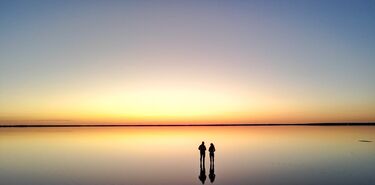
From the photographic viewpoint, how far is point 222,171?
2428 cm

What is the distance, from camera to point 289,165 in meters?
27.0

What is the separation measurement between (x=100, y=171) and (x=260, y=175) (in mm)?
10510

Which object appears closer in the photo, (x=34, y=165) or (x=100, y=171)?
(x=100, y=171)

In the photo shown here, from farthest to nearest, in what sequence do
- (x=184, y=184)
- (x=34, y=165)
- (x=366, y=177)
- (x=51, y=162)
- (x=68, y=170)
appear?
1. (x=51, y=162)
2. (x=34, y=165)
3. (x=68, y=170)
4. (x=366, y=177)
5. (x=184, y=184)

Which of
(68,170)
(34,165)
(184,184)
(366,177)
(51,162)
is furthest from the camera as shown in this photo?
(51,162)

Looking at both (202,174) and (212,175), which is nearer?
(212,175)

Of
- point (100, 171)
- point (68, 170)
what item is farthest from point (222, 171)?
point (68, 170)

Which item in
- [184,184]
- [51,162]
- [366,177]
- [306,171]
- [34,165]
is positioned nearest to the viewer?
[184,184]

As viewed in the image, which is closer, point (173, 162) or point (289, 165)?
point (289, 165)

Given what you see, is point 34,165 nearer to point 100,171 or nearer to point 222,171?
point 100,171

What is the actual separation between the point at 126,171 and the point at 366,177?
14.7m

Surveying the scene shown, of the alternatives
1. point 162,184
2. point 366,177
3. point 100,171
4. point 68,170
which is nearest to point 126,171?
point 100,171

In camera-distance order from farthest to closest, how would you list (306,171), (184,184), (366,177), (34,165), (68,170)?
(34,165) → (68,170) → (306,171) → (366,177) → (184,184)

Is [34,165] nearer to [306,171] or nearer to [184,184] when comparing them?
[184,184]
